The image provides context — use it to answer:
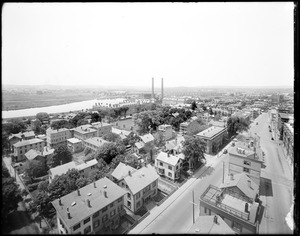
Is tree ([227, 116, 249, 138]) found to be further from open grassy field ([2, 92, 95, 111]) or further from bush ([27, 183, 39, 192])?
open grassy field ([2, 92, 95, 111])

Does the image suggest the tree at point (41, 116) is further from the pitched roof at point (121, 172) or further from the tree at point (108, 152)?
the pitched roof at point (121, 172)

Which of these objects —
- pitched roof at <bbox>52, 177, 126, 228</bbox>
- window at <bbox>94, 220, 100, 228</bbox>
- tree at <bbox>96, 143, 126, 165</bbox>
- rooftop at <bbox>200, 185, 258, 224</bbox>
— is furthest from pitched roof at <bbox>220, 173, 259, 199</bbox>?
tree at <bbox>96, 143, 126, 165</bbox>

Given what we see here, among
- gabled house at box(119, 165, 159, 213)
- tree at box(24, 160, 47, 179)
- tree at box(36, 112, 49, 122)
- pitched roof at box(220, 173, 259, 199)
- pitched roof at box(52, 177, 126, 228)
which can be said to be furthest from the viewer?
tree at box(36, 112, 49, 122)

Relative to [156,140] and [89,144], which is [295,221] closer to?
[156,140]

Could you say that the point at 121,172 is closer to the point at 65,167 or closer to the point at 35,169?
the point at 65,167

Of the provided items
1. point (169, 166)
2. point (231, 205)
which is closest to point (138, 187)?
point (169, 166)

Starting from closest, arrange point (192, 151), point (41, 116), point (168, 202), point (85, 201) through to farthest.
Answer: point (85, 201) < point (168, 202) < point (192, 151) < point (41, 116)
